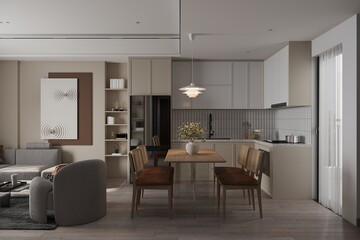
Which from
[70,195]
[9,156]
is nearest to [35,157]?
[9,156]

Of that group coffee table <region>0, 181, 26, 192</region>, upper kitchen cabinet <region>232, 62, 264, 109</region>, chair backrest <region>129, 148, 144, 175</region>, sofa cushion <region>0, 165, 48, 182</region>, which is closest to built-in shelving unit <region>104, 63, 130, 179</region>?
sofa cushion <region>0, 165, 48, 182</region>

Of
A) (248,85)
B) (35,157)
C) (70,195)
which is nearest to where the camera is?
(70,195)

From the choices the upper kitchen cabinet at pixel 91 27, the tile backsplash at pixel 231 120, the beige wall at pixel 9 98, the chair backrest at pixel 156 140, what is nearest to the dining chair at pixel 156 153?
the chair backrest at pixel 156 140

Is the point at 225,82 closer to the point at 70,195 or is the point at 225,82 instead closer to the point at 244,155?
the point at 244,155

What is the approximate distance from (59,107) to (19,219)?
3.43 meters

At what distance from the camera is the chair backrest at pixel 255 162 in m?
4.47

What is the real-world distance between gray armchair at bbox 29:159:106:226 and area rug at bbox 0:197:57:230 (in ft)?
0.31

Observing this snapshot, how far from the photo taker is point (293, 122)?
A: 6.38 m

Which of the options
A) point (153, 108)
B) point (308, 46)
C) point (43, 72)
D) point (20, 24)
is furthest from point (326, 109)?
point (43, 72)

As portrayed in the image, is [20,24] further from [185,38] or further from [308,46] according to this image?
[308,46]

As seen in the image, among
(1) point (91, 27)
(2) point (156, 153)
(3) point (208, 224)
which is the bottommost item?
(3) point (208, 224)

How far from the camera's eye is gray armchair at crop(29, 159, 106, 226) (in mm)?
4082

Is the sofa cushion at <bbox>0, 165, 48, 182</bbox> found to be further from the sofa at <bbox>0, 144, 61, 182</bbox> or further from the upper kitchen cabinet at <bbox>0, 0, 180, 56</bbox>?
the upper kitchen cabinet at <bbox>0, 0, 180, 56</bbox>

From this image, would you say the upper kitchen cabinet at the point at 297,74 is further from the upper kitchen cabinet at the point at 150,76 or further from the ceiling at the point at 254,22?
the upper kitchen cabinet at the point at 150,76
